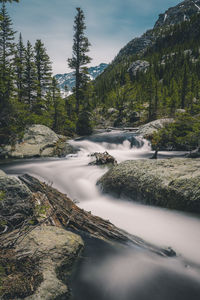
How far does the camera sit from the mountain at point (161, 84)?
1763 inches

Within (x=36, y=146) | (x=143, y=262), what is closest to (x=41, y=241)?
(x=143, y=262)

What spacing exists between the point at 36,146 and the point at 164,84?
76.1 meters

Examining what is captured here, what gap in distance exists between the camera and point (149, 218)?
192 inches

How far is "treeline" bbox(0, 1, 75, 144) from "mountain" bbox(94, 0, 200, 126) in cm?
1299

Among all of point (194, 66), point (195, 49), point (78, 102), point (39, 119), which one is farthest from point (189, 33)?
point (39, 119)

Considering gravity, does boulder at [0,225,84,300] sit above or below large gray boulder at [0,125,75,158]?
below

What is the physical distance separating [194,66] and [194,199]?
291ft

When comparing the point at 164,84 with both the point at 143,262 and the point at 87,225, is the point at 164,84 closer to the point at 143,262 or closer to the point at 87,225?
the point at 87,225

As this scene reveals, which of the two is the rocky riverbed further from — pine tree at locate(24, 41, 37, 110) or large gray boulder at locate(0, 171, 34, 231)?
pine tree at locate(24, 41, 37, 110)

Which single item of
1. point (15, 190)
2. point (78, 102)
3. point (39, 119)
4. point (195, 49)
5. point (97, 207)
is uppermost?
point (195, 49)

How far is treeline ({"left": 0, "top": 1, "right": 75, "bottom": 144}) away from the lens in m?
13.8

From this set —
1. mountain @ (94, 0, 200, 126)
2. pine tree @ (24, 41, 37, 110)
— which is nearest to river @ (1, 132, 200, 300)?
mountain @ (94, 0, 200, 126)

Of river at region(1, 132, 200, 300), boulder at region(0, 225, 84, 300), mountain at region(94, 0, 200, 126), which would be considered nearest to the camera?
boulder at region(0, 225, 84, 300)

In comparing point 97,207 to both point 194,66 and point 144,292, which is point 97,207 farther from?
point 194,66
